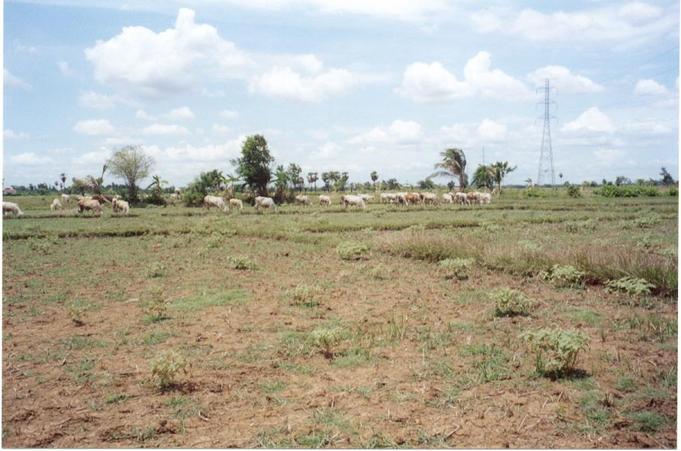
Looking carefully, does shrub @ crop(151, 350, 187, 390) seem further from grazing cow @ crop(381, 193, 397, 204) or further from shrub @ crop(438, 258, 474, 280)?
grazing cow @ crop(381, 193, 397, 204)

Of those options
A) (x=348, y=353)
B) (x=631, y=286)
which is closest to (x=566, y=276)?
(x=631, y=286)

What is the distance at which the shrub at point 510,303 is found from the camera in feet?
25.8

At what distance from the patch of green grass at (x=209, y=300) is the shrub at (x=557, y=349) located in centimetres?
505

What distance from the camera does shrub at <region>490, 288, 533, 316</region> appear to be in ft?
25.8

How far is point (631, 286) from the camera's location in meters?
8.55

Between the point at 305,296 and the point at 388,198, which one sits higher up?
the point at 388,198

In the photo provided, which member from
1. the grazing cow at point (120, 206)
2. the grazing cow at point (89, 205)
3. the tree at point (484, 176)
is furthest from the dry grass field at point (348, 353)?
the tree at point (484, 176)

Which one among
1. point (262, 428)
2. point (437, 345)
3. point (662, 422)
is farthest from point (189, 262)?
point (662, 422)

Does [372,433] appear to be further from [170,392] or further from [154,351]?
[154,351]

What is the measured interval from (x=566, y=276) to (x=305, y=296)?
4.73 meters

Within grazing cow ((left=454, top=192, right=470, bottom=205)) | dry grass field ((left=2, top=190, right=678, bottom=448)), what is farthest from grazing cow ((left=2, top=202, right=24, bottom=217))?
grazing cow ((left=454, top=192, right=470, bottom=205))

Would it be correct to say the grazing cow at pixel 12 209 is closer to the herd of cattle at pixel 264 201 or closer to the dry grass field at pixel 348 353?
the herd of cattle at pixel 264 201

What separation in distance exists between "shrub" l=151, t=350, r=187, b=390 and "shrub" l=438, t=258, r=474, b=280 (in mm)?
6872

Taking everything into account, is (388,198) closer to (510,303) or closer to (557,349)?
(510,303)
